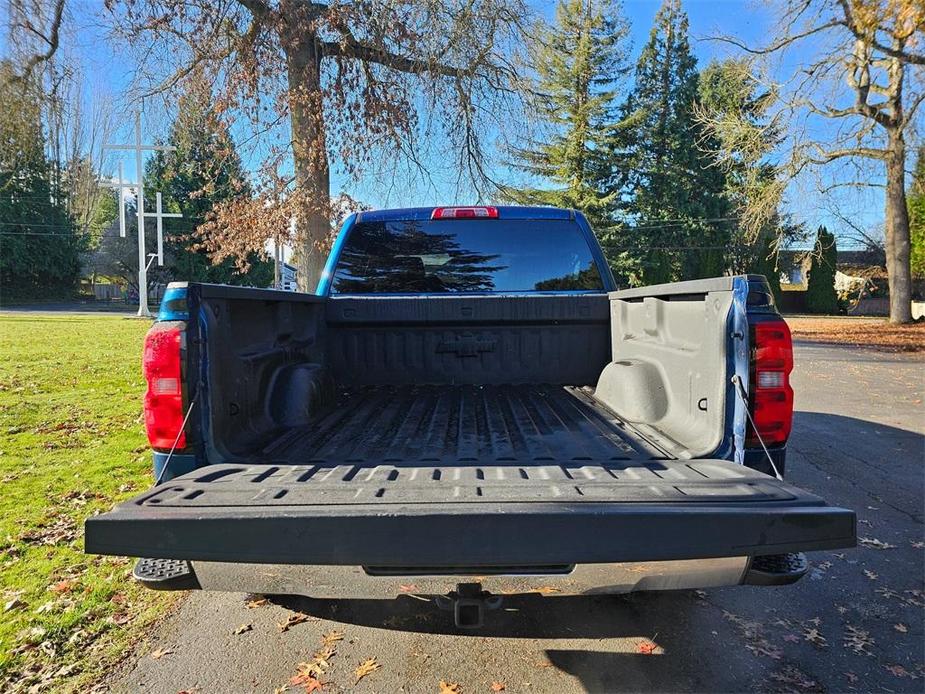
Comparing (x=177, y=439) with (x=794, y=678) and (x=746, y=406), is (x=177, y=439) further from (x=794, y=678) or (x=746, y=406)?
(x=794, y=678)

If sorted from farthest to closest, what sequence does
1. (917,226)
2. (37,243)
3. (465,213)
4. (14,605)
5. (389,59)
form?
(37,243) → (917,226) → (389,59) → (465,213) → (14,605)

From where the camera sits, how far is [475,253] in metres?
4.11

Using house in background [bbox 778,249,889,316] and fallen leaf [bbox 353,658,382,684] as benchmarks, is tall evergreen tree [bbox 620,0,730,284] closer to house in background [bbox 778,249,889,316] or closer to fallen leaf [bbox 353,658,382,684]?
house in background [bbox 778,249,889,316]

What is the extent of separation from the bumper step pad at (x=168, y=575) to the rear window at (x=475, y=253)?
2.45 metres

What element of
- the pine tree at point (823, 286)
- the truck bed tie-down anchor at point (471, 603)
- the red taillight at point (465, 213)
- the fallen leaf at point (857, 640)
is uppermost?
the pine tree at point (823, 286)

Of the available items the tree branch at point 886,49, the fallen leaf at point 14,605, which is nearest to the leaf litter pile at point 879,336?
the tree branch at point 886,49

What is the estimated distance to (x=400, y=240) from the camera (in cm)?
409

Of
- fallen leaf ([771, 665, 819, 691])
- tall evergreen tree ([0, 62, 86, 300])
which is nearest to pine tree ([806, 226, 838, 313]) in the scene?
fallen leaf ([771, 665, 819, 691])

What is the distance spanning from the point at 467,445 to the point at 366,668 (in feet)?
3.56

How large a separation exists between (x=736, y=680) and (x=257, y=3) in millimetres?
11114

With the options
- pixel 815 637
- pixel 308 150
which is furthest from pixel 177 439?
pixel 308 150

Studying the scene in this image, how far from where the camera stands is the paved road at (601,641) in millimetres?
2480

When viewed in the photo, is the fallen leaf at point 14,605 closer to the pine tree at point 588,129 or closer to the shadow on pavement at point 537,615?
the shadow on pavement at point 537,615

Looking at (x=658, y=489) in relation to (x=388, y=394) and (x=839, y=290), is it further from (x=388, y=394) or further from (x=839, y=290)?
(x=839, y=290)
